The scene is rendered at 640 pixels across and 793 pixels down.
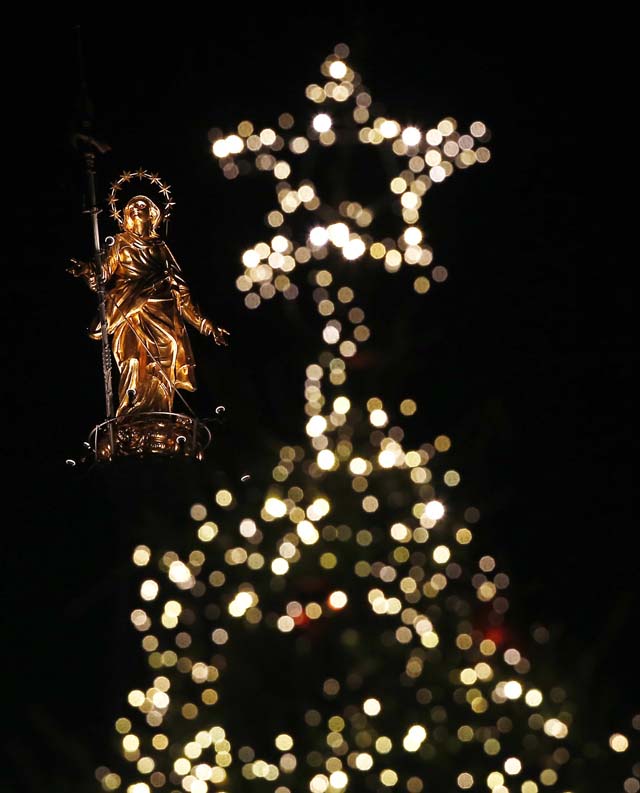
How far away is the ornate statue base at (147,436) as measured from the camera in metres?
6.38

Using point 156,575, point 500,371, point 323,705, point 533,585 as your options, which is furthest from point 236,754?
point 500,371

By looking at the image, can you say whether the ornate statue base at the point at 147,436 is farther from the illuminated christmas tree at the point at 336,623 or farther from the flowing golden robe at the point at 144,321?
the illuminated christmas tree at the point at 336,623

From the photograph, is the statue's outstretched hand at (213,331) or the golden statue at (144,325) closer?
the golden statue at (144,325)

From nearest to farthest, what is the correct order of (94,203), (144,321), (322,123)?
(94,203) < (144,321) < (322,123)

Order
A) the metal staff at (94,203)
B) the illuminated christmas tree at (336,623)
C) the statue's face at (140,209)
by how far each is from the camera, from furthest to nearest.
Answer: the statue's face at (140,209) → the illuminated christmas tree at (336,623) → the metal staff at (94,203)

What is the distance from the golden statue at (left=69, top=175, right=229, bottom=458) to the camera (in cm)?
640

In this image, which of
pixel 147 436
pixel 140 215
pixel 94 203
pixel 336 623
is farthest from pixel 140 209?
pixel 336 623

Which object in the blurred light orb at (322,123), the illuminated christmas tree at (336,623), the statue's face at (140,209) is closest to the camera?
the illuminated christmas tree at (336,623)

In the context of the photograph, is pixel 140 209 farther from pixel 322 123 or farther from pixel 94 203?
pixel 322 123

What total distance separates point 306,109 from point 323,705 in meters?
2.34

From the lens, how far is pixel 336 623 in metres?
6.61

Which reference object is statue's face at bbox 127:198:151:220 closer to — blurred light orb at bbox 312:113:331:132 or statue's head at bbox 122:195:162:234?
statue's head at bbox 122:195:162:234

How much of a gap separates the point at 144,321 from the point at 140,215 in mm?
360

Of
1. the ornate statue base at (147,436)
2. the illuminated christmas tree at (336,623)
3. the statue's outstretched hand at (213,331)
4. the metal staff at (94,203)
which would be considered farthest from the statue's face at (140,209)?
the ornate statue base at (147,436)
